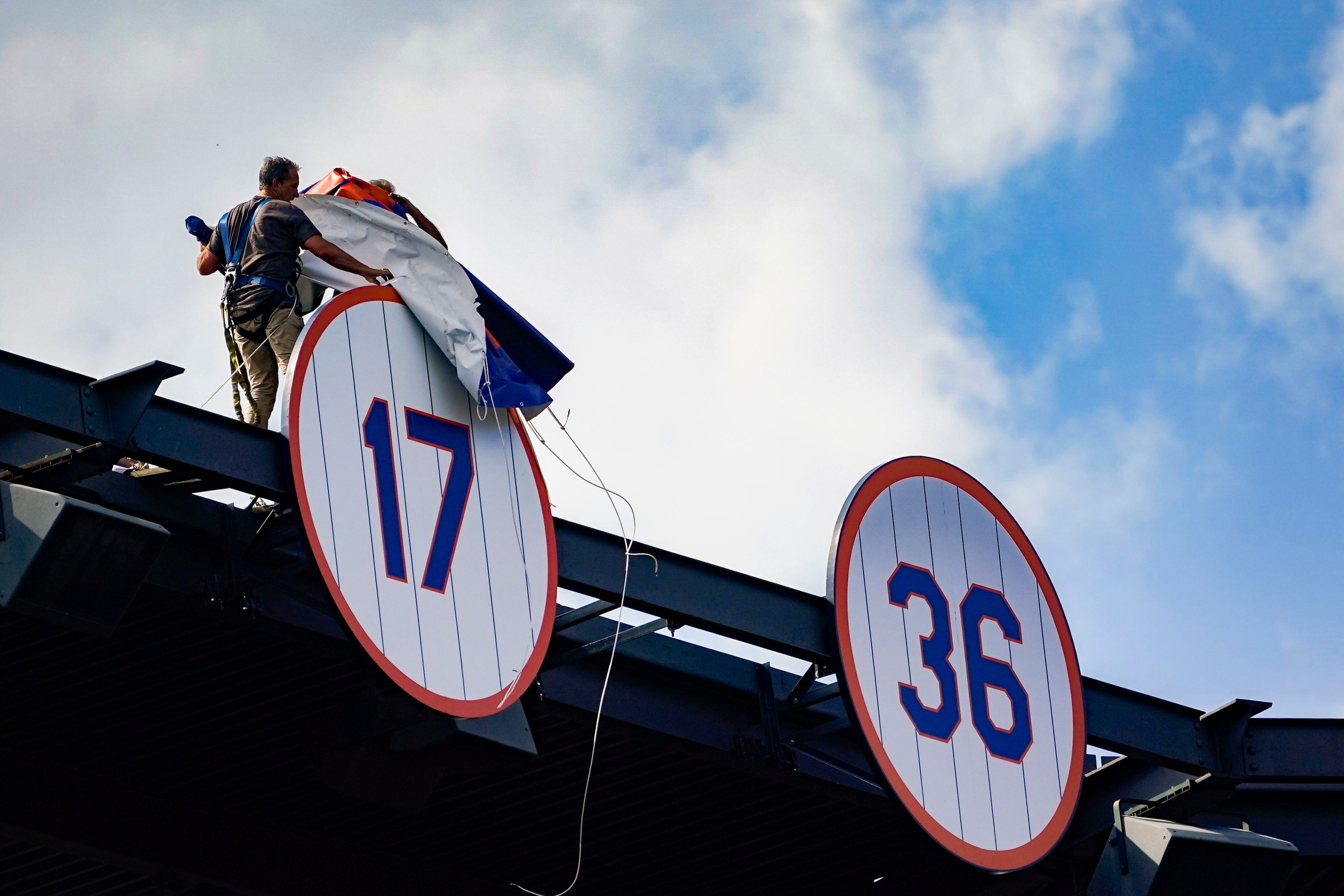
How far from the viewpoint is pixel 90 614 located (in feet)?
29.5

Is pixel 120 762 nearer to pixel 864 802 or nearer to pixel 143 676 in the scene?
pixel 143 676

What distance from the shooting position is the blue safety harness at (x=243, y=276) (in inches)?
435

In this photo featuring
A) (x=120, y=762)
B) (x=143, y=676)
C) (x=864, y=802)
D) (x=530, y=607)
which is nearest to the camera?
(x=530, y=607)

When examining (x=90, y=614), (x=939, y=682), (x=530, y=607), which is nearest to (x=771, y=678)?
(x=939, y=682)

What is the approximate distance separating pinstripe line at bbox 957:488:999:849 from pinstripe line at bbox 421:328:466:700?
3919 millimetres

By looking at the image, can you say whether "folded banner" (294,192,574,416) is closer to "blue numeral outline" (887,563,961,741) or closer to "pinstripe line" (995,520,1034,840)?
"blue numeral outline" (887,563,961,741)

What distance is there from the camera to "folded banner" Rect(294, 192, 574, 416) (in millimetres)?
11086

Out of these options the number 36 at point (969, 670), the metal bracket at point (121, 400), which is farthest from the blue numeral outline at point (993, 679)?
A: the metal bracket at point (121, 400)

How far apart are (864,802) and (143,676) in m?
5.08

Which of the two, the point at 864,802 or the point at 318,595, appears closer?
the point at 318,595

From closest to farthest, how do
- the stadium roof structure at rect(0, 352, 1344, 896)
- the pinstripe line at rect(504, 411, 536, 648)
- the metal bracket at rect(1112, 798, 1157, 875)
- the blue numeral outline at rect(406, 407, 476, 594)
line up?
the stadium roof structure at rect(0, 352, 1344, 896)
the blue numeral outline at rect(406, 407, 476, 594)
the pinstripe line at rect(504, 411, 536, 648)
the metal bracket at rect(1112, 798, 1157, 875)

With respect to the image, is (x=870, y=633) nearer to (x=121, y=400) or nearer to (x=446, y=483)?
(x=446, y=483)

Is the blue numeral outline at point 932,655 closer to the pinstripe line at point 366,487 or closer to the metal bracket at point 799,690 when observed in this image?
the metal bracket at point 799,690

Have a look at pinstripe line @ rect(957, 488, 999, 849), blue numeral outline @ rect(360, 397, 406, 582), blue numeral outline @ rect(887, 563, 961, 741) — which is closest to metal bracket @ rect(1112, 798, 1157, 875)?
pinstripe line @ rect(957, 488, 999, 849)
